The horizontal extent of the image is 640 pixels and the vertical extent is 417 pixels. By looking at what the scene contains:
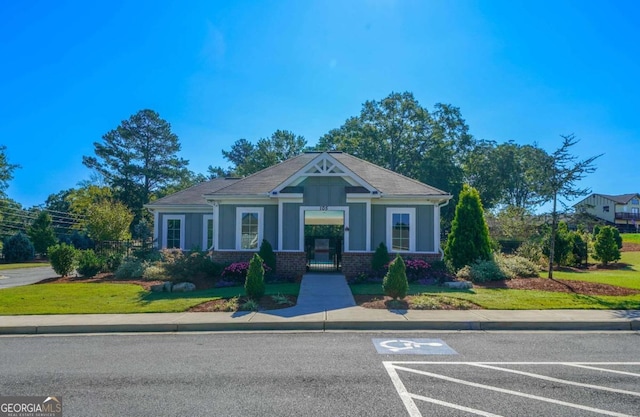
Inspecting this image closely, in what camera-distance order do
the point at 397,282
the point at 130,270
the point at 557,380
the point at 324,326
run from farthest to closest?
1. the point at 130,270
2. the point at 397,282
3. the point at 324,326
4. the point at 557,380

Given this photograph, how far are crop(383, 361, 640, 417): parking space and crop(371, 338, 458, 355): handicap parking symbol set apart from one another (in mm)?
558

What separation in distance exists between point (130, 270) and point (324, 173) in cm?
931

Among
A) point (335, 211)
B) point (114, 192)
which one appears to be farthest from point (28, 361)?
point (114, 192)

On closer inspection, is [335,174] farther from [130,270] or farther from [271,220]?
[130,270]

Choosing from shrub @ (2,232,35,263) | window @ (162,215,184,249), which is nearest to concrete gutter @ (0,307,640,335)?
window @ (162,215,184,249)

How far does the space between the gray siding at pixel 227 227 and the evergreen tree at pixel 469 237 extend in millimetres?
9371

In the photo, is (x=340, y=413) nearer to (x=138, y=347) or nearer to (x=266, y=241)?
(x=138, y=347)

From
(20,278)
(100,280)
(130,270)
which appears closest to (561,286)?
(130,270)

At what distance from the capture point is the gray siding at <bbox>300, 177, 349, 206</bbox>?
15125 millimetres

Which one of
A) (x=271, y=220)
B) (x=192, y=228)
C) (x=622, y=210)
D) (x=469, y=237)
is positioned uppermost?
(x=622, y=210)

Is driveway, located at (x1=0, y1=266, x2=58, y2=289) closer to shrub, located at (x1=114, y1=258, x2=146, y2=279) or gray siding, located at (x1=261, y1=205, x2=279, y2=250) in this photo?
shrub, located at (x1=114, y1=258, x2=146, y2=279)

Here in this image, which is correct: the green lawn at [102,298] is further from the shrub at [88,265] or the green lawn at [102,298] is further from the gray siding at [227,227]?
the gray siding at [227,227]

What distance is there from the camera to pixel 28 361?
238 inches

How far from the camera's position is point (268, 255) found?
14.5 metres
